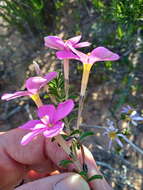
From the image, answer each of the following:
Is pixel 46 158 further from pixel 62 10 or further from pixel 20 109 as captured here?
pixel 62 10

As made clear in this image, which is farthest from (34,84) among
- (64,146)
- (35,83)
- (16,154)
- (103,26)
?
(103,26)

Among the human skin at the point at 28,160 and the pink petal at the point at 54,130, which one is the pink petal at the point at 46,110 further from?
the human skin at the point at 28,160

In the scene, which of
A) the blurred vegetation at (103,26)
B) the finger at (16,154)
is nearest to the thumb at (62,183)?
the finger at (16,154)

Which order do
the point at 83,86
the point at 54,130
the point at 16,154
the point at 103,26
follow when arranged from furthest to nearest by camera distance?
1. the point at 103,26
2. the point at 16,154
3. the point at 83,86
4. the point at 54,130

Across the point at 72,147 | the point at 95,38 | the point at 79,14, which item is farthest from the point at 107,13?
the point at 72,147

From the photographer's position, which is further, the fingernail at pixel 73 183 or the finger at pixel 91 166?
the finger at pixel 91 166

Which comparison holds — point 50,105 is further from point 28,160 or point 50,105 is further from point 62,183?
point 28,160

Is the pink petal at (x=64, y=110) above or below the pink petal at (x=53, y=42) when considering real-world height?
below
